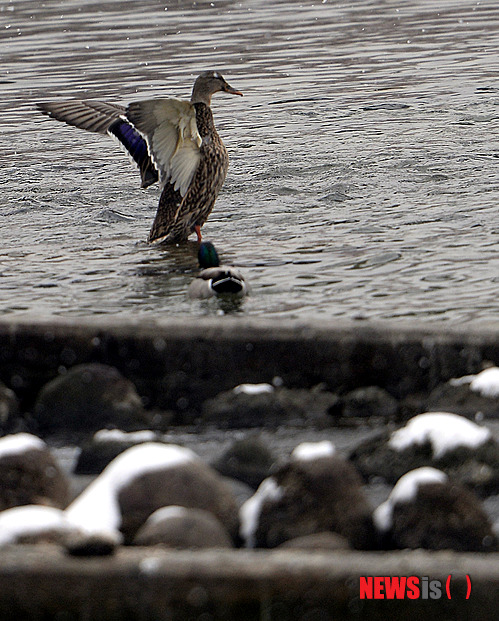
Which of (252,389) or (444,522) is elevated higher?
(444,522)

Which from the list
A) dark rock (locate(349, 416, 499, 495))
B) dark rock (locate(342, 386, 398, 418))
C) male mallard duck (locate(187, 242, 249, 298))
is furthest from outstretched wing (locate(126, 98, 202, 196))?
dark rock (locate(349, 416, 499, 495))

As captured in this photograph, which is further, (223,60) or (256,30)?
(256,30)

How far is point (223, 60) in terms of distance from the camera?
16984 millimetres

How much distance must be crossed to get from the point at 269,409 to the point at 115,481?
108cm

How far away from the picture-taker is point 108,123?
8.45m

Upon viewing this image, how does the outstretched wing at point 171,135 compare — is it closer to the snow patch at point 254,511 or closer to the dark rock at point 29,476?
the dark rock at point 29,476

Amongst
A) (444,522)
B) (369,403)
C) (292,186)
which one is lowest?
(292,186)

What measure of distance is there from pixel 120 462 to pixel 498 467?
123 cm

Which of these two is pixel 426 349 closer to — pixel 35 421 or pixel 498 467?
pixel 498 467

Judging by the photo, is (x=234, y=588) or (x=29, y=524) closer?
(x=234, y=588)

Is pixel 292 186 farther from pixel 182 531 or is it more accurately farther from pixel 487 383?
pixel 182 531

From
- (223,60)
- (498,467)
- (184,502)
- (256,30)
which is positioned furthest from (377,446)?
(256,30)

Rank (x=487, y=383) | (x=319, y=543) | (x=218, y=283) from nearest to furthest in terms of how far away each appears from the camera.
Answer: (x=319, y=543) → (x=487, y=383) → (x=218, y=283)

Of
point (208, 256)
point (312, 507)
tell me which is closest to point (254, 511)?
point (312, 507)
